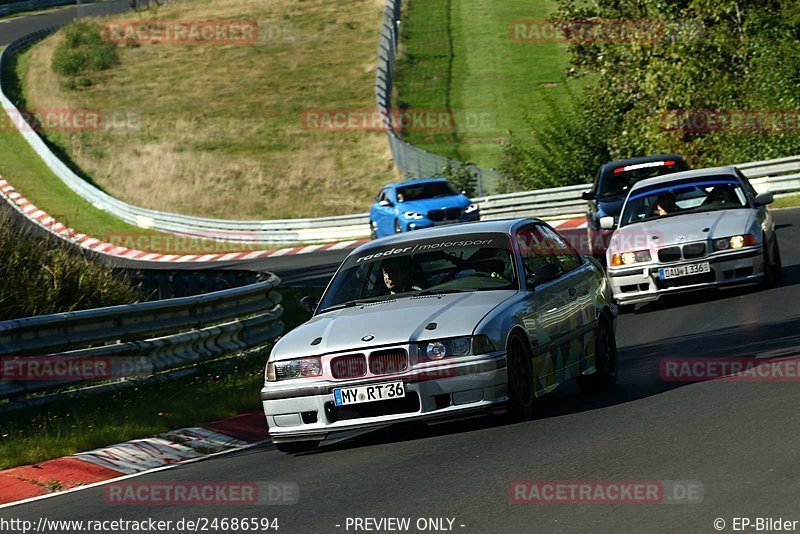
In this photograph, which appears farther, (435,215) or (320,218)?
(320,218)

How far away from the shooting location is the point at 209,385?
1277 cm

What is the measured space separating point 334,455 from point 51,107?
184 ft

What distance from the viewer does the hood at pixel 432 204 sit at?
30.5 meters

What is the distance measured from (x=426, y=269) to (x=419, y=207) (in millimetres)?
20353

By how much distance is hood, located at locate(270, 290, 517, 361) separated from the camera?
8930mm

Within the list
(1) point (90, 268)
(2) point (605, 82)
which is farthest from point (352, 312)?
(2) point (605, 82)

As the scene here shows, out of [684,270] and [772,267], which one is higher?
[684,270]

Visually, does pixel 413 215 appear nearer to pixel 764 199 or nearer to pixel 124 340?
pixel 764 199

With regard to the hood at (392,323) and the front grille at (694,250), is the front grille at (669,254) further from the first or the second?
the hood at (392,323)

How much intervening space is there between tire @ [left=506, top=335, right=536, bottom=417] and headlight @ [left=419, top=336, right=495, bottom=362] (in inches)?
8.8

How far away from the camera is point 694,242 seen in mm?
15188

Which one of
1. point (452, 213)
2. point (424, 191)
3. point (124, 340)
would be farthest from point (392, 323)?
point (424, 191)

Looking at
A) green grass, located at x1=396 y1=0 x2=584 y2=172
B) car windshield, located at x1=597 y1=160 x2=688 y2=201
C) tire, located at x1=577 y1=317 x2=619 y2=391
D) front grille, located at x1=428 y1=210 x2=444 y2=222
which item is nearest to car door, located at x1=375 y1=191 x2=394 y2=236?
front grille, located at x1=428 y1=210 x2=444 y2=222

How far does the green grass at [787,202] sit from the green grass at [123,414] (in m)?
18.1
